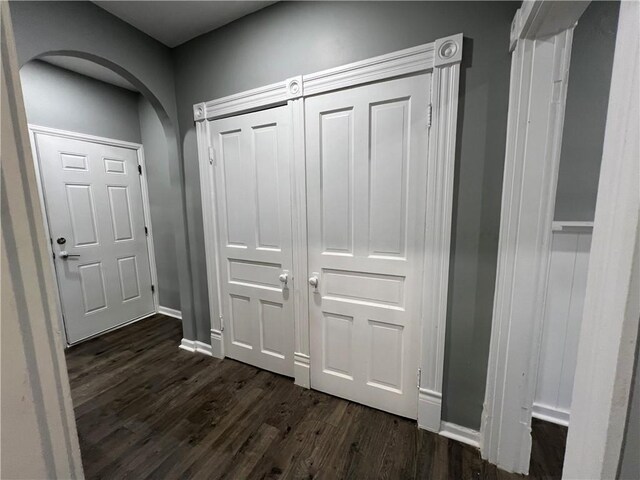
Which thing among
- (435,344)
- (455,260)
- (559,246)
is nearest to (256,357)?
(435,344)

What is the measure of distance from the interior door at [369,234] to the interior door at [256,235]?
0.77 feet

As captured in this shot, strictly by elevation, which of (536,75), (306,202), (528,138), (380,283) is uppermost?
(536,75)

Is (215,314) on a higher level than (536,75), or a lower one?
lower

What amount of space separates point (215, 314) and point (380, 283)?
4.94 ft

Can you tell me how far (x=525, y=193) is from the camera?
3.81ft

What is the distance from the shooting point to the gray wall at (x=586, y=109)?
1350 millimetres

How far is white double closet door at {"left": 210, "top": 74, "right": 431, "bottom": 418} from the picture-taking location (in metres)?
1.46

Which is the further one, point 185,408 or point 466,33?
point 185,408

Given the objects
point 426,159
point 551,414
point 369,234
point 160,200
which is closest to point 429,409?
point 551,414

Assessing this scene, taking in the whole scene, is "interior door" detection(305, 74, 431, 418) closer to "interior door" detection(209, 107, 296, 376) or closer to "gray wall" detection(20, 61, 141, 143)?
"interior door" detection(209, 107, 296, 376)

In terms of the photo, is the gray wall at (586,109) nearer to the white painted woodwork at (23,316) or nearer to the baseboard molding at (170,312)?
the white painted woodwork at (23,316)

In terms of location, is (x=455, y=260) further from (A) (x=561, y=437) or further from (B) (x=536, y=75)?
(A) (x=561, y=437)

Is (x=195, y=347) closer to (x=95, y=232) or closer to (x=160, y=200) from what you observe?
(x=95, y=232)

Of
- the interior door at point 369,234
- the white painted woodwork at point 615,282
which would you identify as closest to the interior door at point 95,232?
the interior door at point 369,234
